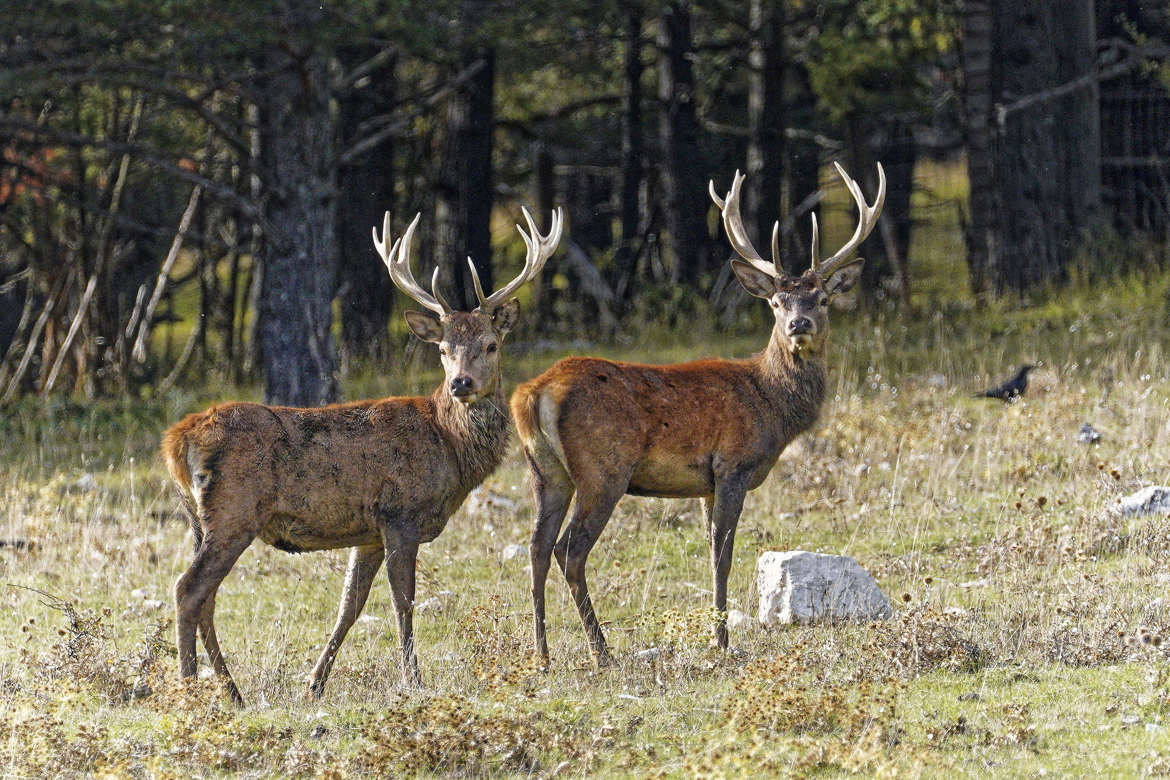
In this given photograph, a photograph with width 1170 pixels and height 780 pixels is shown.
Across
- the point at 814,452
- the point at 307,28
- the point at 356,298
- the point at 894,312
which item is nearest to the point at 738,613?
the point at 814,452

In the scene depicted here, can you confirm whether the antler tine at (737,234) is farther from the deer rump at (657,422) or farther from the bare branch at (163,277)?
the bare branch at (163,277)

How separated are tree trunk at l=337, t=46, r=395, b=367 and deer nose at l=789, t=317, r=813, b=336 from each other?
9712 millimetres

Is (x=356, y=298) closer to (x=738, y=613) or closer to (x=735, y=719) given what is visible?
(x=738, y=613)

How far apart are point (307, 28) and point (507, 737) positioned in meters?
8.65

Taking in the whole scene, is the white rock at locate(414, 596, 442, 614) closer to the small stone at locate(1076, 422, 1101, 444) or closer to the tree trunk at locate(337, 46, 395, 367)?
the small stone at locate(1076, 422, 1101, 444)

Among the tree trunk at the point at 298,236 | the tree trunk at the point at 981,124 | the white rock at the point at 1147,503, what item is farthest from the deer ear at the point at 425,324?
the tree trunk at the point at 981,124

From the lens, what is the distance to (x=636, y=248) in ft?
66.6

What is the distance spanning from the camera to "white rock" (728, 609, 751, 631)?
8.08m

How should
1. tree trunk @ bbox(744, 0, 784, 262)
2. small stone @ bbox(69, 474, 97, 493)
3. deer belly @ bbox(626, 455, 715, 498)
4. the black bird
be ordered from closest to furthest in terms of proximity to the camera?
deer belly @ bbox(626, 455, 715, 498) → small stone @ bbox(69, 474, 97, 493) → the black bird → tree trunk @ bbox(744, 0, 784, 262)

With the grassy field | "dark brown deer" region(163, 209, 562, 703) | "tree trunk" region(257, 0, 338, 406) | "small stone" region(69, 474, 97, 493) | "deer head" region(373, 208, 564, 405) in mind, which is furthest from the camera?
"tree trunk" region(257, 0, 338, 406)

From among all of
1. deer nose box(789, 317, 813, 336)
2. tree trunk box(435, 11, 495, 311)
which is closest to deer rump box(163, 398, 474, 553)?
deer nose box(789, 317, 813, 336)

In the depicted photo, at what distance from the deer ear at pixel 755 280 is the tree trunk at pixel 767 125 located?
1103 centimetres

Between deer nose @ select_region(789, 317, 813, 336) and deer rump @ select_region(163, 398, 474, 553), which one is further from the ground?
deer nose @ select_region(789, 317, 813, 336)

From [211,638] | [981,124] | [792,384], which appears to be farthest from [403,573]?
[981,124]
